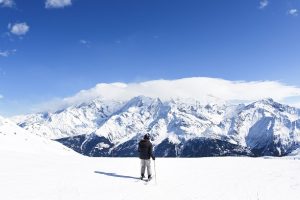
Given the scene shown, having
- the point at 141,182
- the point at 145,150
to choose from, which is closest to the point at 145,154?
the point at 145,150

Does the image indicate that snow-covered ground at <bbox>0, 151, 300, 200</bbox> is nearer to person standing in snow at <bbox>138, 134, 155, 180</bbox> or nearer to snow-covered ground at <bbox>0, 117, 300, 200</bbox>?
snow-covered ground at <bbox>0, 117, 300, 200</bbox>

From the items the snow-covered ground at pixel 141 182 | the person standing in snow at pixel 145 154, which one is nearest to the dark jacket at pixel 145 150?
the person standing in snow at pixel 145 154

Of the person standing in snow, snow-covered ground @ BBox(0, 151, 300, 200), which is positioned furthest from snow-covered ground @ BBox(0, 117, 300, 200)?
the person standing in snow

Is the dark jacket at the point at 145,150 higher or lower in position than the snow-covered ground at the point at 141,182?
higher

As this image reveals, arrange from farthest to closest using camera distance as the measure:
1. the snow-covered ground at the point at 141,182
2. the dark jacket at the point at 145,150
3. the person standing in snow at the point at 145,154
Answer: the dark jacket at the point at 145,150, the person standing in snow at the point at 145,154, the snow-covered ground at the point at 141,182

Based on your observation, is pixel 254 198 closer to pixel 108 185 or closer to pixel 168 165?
pixel 108 185

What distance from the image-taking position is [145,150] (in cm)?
2506

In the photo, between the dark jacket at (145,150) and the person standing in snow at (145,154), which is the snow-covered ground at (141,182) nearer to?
the person standing in snow at (145,154)

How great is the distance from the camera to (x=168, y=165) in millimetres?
32938

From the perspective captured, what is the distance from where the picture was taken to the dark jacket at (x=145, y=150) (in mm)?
24906

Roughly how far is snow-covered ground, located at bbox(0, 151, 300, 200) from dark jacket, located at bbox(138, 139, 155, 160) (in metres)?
1.54

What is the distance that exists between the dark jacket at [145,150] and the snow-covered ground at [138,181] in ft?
5.04

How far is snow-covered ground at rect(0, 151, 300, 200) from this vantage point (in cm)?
1955

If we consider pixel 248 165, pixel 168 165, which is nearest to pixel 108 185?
pixel 168 165
